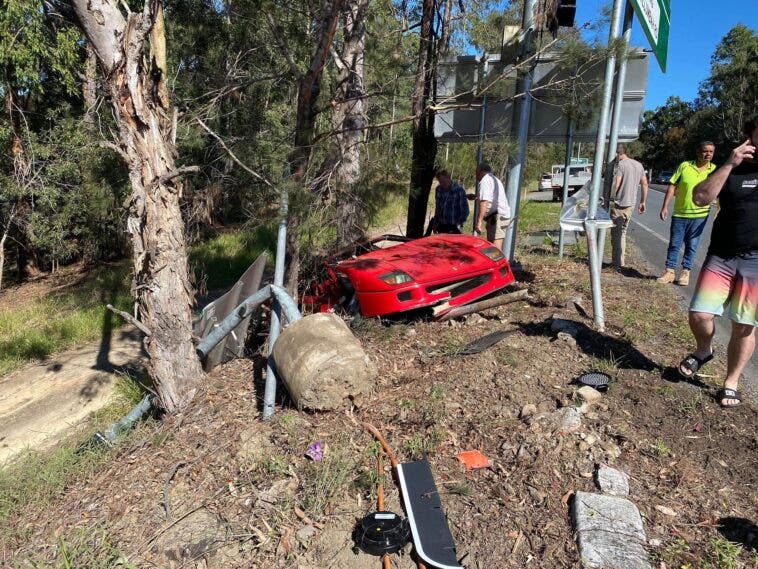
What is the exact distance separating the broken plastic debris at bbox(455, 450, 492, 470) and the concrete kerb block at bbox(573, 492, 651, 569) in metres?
0.54

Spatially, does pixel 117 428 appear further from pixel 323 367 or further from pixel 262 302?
pixel 323 367

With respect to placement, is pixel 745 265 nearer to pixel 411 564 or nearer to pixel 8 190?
pixel 411 564

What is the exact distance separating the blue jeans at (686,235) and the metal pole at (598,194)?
7.68 feet

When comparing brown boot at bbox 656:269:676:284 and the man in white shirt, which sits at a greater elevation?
the man in white shirt

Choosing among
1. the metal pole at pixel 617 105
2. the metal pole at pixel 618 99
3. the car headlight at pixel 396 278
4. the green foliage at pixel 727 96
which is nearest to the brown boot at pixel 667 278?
the metal pole at pixel 617 105

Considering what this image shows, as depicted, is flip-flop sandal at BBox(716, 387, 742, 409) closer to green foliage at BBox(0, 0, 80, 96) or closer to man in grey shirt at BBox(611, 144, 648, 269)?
man in grey shirt at BBox(611, 144, 648, 269)

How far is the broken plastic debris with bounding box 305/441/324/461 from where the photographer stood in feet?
10.8

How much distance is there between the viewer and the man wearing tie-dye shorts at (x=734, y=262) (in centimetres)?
356

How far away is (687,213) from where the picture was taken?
6.86m

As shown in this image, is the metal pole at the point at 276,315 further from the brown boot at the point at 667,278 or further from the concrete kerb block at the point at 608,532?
→ the brown boot at the point at 667,278

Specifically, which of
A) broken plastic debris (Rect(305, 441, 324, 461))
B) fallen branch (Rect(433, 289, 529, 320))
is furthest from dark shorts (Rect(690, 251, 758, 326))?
broken plastic debris (Rect(305, 441, 324, 461))

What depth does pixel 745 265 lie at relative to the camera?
3.62 m

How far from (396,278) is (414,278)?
0.17 m

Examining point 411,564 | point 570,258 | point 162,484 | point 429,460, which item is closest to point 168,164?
point 162,484
